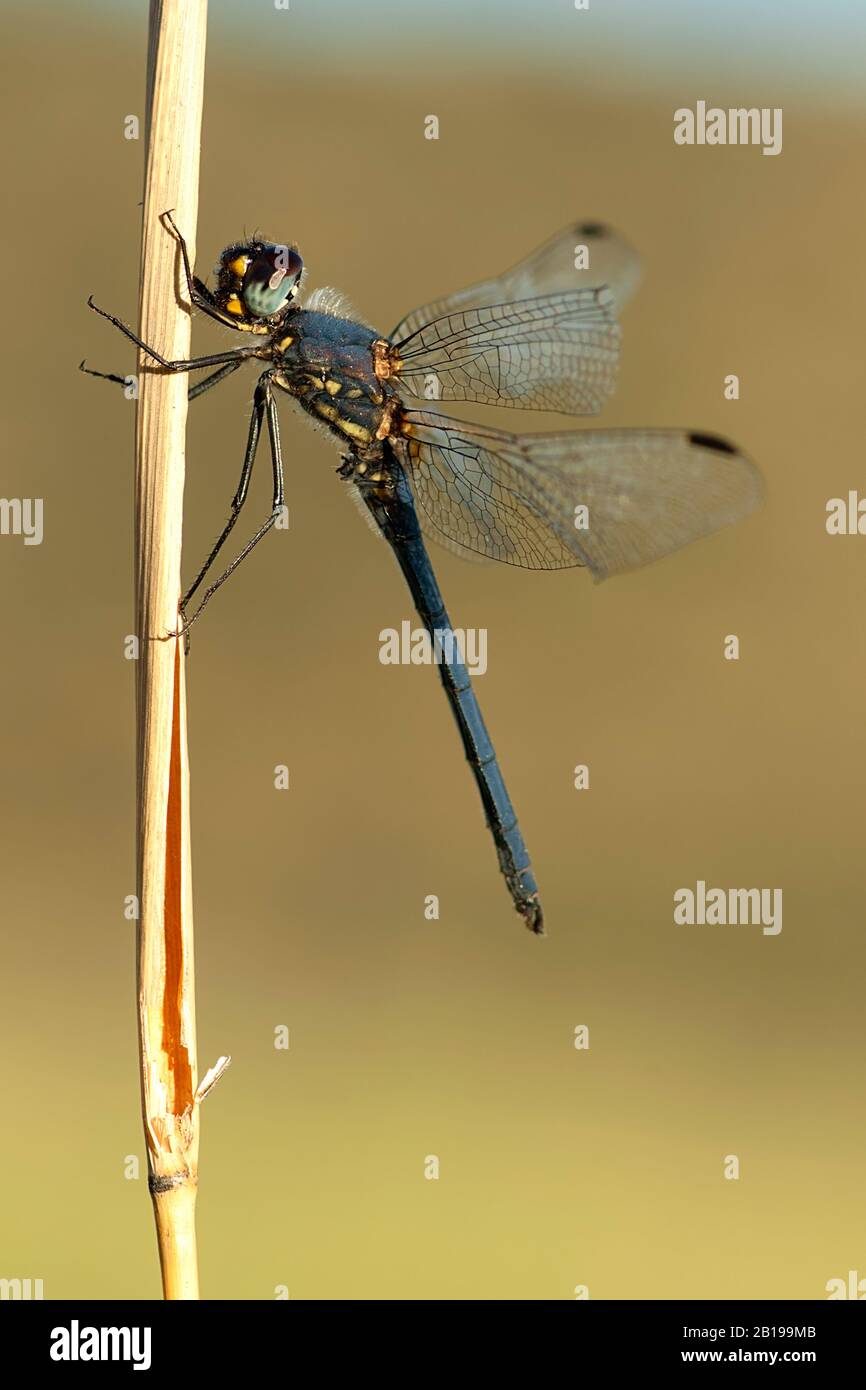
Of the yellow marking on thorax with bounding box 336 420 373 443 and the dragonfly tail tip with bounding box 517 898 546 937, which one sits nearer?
the yellow marking on thorax with bounding box 336 420 373 443

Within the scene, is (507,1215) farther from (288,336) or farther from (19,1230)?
(288,336)

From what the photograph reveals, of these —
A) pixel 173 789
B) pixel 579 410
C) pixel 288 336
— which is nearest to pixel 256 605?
pixel 579 410

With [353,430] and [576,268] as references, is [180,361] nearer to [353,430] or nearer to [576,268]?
[353,430]

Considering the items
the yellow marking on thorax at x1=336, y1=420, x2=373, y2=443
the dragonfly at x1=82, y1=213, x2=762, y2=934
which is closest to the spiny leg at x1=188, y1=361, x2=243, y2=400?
the dragonfly at x1=82, y1=213, x2=762, y2=934

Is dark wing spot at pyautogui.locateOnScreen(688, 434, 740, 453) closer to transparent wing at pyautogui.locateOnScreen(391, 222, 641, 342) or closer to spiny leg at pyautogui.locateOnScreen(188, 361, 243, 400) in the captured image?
transparent wing at pyautogui.locateOnScreen(391, 222, 641, 342)

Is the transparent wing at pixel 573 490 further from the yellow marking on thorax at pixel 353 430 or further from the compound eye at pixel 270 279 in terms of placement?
the compound eye at pixel 270 279

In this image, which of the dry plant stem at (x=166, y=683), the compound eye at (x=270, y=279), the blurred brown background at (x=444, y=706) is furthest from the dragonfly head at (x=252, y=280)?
the blurred brown background at (x=444, y=706)
